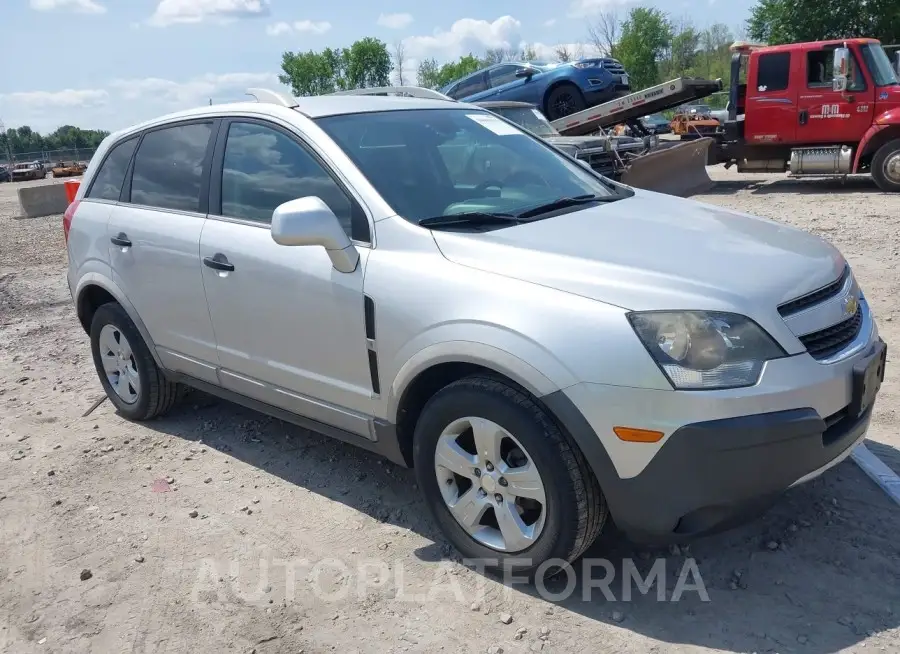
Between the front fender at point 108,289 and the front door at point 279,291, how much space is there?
0.73 m

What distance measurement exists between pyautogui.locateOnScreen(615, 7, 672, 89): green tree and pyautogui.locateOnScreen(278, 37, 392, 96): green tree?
27066 mm

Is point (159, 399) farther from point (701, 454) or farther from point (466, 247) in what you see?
point (701, 454)

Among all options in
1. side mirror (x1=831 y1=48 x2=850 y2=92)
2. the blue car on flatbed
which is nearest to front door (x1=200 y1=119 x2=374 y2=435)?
side mirror (x1=831 y1=48 x2=850 y2=92)

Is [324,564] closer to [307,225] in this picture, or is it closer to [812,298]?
[307,225]

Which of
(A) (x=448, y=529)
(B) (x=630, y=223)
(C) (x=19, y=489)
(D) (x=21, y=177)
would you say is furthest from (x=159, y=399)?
(D) (x=21, y=177)

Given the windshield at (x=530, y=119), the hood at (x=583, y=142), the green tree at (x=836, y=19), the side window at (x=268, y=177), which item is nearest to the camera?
the side window at (x=268, y=177)

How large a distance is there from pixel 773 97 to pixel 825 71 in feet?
2.84

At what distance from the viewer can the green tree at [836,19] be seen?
33875mm

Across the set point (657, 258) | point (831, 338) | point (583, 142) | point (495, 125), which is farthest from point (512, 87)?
point (831, 338)

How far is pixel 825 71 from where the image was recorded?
42.9 ft

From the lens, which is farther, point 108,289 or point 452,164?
point 108,289

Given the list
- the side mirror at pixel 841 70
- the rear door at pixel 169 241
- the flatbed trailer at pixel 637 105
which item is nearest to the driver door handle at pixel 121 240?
the rear door at pixel 169 241

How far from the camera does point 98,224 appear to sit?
184 inches

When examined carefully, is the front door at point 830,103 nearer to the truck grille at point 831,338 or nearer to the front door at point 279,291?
the truck grille at point 831,338
